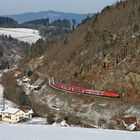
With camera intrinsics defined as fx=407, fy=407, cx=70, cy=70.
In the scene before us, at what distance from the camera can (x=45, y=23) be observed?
174250mm

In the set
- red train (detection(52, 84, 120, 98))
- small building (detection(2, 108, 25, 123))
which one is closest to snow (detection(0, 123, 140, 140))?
small building (detection(2, 108, 25, 123))

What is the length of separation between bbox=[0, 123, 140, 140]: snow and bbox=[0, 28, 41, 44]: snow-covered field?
13237cm

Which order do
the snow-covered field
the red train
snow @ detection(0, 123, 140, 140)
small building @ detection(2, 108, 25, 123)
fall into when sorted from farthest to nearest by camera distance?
1. the snow-covered field
2. the red train
3. small building @ detection(2, 108, 25, 123)
4. snow @ detection(0, 123, 140, 140)

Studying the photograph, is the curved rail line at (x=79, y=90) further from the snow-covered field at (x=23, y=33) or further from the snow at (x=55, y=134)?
the snow-covered field at (x=23, y=33)

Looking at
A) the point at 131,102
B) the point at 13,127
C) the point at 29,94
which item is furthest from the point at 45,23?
the point at 13,127

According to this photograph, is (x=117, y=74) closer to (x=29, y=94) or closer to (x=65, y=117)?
(x=65, y=117)

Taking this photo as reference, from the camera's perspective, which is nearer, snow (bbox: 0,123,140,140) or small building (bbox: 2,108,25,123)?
snow (bbox: 0,123,140,140)

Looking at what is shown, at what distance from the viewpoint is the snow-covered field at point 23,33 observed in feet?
473

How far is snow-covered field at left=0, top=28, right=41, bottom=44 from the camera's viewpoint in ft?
473

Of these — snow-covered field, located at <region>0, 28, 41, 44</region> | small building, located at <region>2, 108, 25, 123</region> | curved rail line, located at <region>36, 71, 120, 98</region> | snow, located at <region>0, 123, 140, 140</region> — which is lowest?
snow-covered field, located at <region>0, 28, 41, 44</region>

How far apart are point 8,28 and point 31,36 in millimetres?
20155

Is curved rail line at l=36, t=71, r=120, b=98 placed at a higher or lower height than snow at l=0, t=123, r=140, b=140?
lower

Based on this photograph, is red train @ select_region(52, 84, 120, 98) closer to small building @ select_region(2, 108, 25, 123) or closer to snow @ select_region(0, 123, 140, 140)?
small building @ select_region(2, 108, 25, 123)

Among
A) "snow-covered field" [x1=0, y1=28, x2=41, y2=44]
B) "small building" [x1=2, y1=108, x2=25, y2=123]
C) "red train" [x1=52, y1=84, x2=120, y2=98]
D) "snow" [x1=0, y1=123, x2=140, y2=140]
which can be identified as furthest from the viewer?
"snow-covered field" [x1=0, y1=28, x2=41, y2=44]
